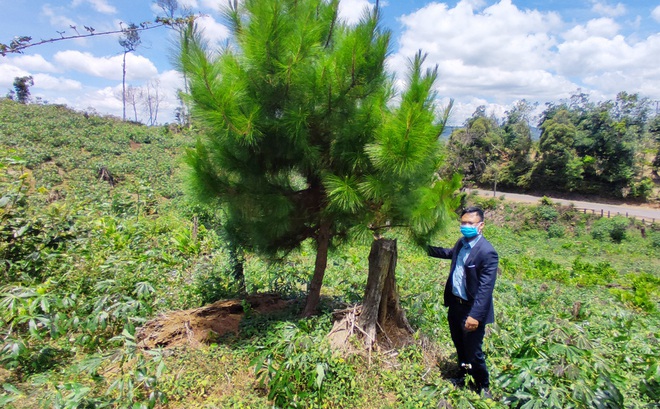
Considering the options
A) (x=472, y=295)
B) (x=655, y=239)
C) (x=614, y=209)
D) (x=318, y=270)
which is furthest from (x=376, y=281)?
(x=614, y=209)

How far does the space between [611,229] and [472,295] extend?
2137cm

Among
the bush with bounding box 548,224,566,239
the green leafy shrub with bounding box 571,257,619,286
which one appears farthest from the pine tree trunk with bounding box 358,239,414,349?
the bush with bounding box 548,224,566,239

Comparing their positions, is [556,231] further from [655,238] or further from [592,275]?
[592,275]

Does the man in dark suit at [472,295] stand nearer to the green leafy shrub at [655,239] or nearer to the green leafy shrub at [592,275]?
the green leafy shrub at [592,275]

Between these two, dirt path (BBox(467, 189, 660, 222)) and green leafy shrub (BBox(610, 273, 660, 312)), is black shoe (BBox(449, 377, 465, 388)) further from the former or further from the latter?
dirt path (BBox(467, 189, 660, 222))

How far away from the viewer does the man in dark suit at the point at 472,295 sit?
2.63m

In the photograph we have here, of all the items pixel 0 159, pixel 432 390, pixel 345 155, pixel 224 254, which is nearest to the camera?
pixel 432 390

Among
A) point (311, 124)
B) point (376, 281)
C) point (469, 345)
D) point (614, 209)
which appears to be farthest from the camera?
point (614, 209)

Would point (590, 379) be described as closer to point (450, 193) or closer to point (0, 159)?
point (450, 193)

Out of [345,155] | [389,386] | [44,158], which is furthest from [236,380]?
[44,158]

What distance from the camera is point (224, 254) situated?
5.19 meters

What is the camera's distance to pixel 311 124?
2912mm

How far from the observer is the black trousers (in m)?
2.73

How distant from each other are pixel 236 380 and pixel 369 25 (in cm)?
282
